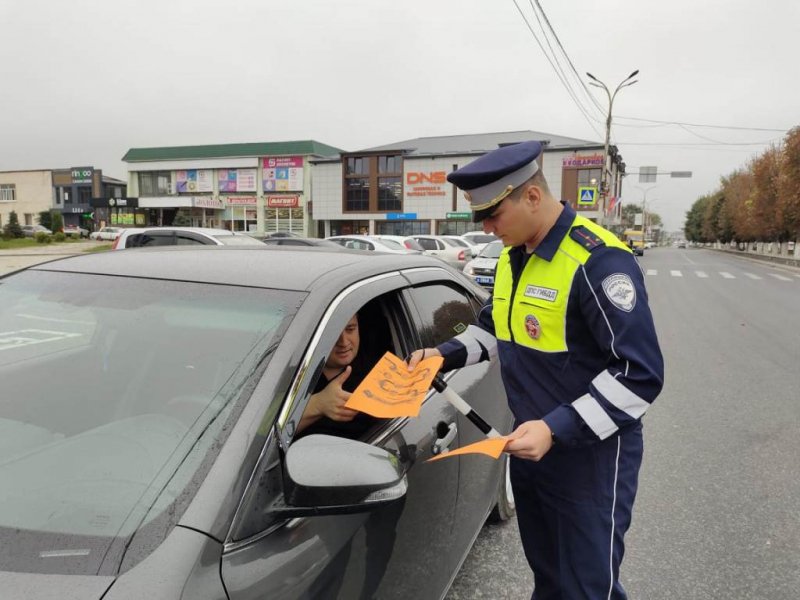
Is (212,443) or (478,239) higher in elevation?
(478,239)

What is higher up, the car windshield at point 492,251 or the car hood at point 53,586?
the car windshield at point 492,251

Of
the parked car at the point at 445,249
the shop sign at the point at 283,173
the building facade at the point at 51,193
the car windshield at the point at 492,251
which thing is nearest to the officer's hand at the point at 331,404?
the car windshield at the point at 492,251

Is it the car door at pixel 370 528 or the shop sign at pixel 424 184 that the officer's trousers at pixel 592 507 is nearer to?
the car door at pixel 370 528

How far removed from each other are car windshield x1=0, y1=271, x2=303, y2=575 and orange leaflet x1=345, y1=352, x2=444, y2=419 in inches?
13.2

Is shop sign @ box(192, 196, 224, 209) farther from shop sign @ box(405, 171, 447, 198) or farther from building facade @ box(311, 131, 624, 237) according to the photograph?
shop sign @ box(405, 171, 447, 198)

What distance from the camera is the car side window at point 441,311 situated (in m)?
2.42

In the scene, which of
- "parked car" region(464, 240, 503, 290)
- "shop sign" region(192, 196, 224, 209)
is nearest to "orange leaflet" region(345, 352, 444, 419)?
"parked car" region(464, 240, 503, 290)

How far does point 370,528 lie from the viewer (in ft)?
4.90

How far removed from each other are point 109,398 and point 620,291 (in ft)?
5.01

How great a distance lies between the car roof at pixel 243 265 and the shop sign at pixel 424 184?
5391cm

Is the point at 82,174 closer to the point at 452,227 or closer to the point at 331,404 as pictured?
the point at 452,227

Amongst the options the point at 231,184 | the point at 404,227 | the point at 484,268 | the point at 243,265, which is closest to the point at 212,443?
the point at 243,265

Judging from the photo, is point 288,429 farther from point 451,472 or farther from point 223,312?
point 451,472

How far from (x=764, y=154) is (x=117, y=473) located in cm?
6217
